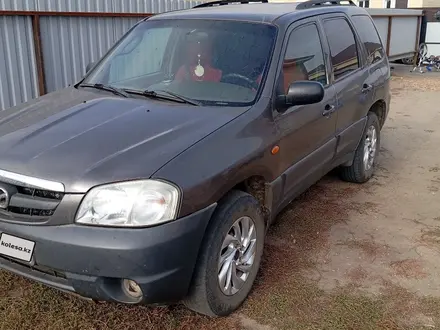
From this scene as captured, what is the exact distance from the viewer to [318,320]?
314 cm

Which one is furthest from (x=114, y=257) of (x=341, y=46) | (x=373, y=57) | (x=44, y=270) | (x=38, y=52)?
(x=38, y=52)

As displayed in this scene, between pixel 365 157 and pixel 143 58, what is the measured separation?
277 cm

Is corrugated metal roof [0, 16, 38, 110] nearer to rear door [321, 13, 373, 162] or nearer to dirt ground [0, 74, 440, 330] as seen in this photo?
dirt ground [0, 74, 440, 330]

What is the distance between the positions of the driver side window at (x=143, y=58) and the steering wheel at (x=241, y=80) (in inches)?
23.9

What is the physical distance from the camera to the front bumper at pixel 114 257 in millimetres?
2504

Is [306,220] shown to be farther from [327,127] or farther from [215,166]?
[215,166]

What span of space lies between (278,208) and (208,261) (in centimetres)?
111

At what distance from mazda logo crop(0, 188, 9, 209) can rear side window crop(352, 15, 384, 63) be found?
3.98m

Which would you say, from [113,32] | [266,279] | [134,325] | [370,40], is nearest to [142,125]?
[134,325]

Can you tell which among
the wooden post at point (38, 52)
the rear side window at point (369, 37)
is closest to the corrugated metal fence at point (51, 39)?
the wooden post at point (38, 52)

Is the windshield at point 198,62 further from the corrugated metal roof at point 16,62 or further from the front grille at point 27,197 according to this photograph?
the corrugated metal roof at point 16,62

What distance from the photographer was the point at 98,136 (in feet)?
9.66

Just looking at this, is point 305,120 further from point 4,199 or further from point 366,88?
point 4,199

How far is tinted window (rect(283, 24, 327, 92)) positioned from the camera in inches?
151
